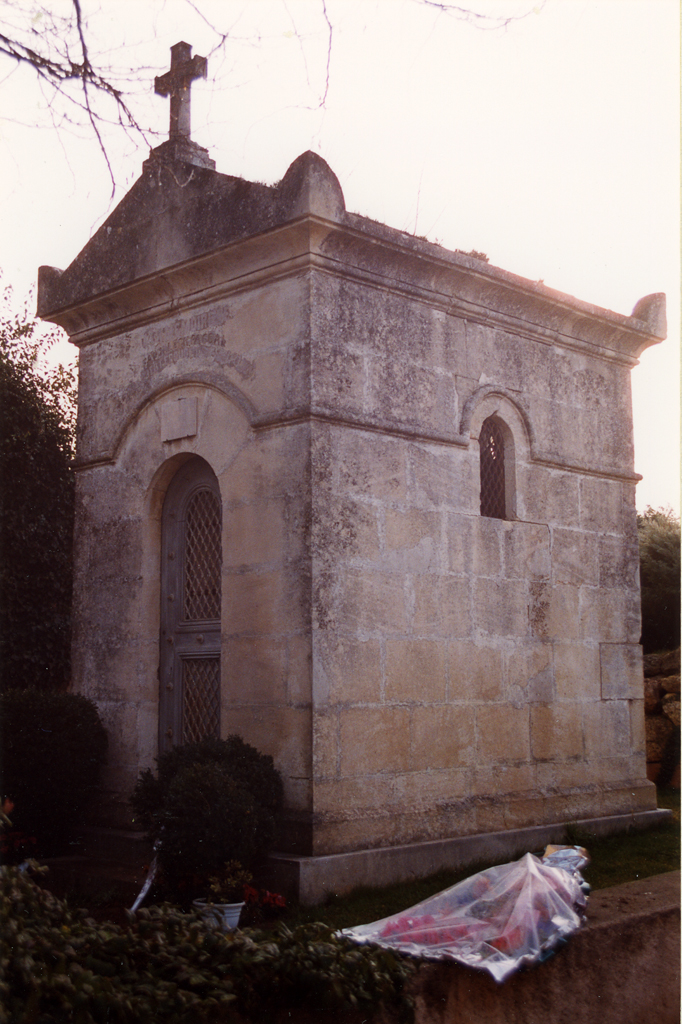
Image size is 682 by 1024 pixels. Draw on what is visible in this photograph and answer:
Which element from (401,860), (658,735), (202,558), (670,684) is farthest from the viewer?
(670,684)

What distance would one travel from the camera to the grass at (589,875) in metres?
5.92

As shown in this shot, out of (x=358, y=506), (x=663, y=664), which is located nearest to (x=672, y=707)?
(x=663, y=664)

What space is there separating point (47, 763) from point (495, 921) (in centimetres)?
334

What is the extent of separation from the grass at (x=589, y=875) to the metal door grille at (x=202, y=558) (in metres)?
2.31

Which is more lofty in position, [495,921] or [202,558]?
[202,558]

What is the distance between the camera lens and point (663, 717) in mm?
11273

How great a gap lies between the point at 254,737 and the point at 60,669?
723 cm

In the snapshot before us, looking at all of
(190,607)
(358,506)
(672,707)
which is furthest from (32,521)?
(672,707)

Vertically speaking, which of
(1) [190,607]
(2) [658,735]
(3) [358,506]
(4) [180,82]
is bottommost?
(2) [658,735]

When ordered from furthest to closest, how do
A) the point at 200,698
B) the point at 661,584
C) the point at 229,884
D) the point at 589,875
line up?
the point at 661,584 → the point at 200,698 → the point at 589,875 → the point at 229,884

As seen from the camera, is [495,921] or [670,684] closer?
[495,921]

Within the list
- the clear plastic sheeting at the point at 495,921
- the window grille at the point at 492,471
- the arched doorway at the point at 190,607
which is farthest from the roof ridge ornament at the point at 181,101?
the clear plastic sheeting at the point at 495,921

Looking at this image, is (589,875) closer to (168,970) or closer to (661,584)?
(168,970)

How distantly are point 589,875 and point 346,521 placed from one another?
2958 mm
